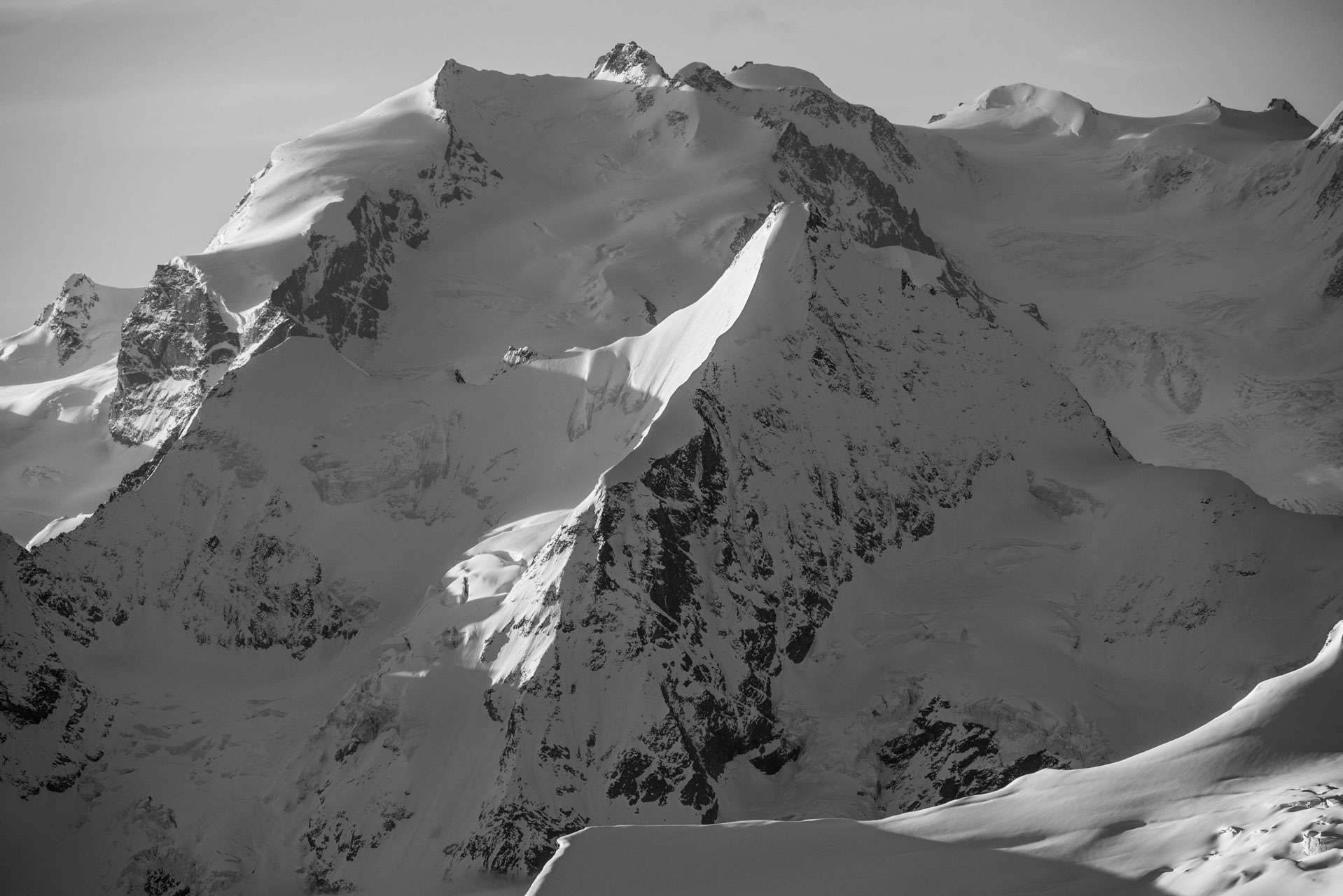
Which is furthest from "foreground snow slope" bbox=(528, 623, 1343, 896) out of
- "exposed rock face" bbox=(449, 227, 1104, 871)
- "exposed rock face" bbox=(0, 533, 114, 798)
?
"exposed rock face" bbox=(0, 533, 114, 798)

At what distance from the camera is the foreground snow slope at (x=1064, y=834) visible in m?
46.5

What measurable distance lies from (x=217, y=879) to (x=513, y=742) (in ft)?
74.6

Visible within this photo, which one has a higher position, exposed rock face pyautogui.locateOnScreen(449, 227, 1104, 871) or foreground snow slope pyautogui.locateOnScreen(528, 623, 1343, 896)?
foreground snow slope pyautogui.locateOnScreen(528, 623, 1343, 896)

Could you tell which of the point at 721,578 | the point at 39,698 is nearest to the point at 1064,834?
the point at 721,578

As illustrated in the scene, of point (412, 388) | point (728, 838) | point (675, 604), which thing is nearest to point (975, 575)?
point (675, 604)

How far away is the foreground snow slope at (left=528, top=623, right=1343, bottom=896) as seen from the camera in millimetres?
46531

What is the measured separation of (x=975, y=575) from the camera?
14375 cm

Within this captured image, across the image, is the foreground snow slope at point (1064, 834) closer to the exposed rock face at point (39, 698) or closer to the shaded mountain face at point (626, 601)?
the shaded mountain face at point (626, 601)

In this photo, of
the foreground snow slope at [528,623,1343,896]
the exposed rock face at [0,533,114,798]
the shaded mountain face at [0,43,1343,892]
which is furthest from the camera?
the exposed rock face at [0,533,114,798]

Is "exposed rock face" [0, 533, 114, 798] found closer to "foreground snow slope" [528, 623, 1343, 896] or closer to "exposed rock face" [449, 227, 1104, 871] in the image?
"exposed rock face" [449, 227, 1104, 871]

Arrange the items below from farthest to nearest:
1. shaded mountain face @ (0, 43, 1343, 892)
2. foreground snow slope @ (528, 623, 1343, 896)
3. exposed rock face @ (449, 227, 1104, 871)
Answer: shaded mountain face @ (0, 43, 1343, 892) → exposed rock face @ (449, 227, 1104, 871) → foreground snow slope @ (528, 623, 1343, 896)

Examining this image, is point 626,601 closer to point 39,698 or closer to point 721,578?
point 721,578

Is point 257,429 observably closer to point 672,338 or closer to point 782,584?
point 672,338

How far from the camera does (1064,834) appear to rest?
4912 centimetres
